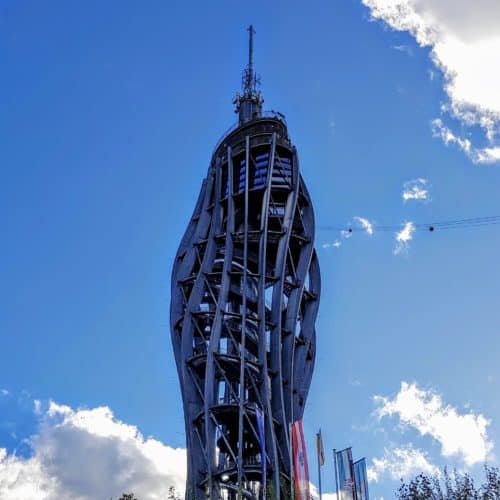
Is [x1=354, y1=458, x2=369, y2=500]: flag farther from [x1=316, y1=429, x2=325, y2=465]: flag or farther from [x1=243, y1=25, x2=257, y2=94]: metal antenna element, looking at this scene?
[x1=243, y1=25, x2=257, y2=94]: metal antenna element

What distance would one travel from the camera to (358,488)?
147 feet

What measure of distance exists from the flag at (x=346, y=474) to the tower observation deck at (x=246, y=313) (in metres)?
7.90

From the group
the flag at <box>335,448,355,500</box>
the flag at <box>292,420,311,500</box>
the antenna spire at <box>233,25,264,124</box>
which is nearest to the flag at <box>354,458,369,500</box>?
the flag at <box>335,448,355,500</box>

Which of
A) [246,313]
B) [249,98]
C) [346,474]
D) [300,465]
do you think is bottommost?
[300,465]

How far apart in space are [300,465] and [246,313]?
823 inches

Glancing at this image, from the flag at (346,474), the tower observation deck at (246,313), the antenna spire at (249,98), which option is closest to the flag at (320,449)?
the flag at (346,474)

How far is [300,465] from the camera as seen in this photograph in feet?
136

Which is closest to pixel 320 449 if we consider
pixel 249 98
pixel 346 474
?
pixel 346 474

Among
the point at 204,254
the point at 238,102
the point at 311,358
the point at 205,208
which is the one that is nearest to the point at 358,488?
the point at 311,358

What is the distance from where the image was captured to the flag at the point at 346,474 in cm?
4356

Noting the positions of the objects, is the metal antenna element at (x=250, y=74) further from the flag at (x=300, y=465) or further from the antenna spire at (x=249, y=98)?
the flag at (x=300, y=465)

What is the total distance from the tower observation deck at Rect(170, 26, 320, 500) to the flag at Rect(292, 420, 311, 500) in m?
8.63

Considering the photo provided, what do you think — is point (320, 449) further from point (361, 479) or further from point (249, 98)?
point (249, 98)

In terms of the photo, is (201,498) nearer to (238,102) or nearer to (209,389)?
(209,389)
